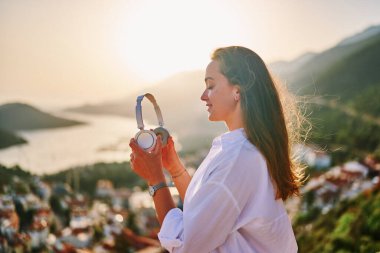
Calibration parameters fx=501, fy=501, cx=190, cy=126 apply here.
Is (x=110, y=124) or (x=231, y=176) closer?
(x=231, y=176)

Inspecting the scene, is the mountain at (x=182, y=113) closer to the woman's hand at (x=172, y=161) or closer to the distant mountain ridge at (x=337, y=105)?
the distant mountain ridge at (x=337, y=105)

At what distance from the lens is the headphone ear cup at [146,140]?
106cm

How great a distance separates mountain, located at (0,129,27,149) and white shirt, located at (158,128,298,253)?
16.5 meters

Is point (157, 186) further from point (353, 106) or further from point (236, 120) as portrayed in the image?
point (353, 106)

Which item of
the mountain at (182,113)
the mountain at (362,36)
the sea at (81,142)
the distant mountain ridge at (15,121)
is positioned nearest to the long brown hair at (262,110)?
the distant mountain ridge at (15,121)

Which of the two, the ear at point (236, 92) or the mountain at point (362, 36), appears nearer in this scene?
the ear at point (236, 92)

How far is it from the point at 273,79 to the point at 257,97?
8 cm

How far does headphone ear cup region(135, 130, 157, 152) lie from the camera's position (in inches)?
41.6

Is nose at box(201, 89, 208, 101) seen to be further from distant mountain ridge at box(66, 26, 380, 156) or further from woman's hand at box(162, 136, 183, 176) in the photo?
distant mountain ridge at box(66, 26, 380, 156)

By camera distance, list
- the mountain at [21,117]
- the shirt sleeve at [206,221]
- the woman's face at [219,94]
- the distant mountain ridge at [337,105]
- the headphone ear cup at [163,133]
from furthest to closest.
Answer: the distant mountain ridge at [337,105]
the mountain at [21,117]
the headphone ear cup at [163,133]
the woman's face at [219,94]
the shirt sleeve at [206,221]

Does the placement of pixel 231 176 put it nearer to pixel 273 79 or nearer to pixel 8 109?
pixel 273 79

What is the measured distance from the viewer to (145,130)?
3.52ft

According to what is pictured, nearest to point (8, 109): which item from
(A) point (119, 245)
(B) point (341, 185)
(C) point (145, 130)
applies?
(A) point (119, 245)

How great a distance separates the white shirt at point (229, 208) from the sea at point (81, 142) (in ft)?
76.3
